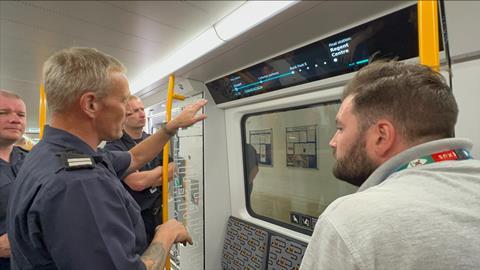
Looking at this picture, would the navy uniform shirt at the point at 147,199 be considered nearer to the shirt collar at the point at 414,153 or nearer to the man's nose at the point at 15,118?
the man's nose at the point at 15,118

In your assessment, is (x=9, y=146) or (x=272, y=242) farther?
(x=272, y=242)

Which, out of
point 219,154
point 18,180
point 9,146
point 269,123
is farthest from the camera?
point 219,154

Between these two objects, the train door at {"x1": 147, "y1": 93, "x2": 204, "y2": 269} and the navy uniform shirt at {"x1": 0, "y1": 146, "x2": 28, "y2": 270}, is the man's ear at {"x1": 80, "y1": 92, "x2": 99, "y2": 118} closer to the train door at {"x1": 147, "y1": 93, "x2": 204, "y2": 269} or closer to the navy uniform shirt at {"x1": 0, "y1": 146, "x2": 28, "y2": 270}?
the navy uniform shirt at {"x1": 0, "y1": 146, "x2": 28, "y2": 270}

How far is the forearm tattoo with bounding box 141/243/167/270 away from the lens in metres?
1.08

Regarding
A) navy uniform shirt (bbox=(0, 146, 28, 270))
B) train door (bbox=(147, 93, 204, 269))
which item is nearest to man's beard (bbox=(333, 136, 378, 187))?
train door (bbox=(147, 93, 204, 269))

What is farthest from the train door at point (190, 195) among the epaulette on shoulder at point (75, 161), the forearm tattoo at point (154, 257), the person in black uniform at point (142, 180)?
the epaulette on shoulder at point (75, 161)

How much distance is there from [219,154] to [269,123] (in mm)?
622

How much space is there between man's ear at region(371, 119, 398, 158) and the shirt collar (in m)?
0.05

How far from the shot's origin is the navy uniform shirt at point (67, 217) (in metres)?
0.82

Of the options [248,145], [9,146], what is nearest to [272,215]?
[248,145]

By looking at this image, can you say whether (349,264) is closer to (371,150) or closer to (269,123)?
(371,150)

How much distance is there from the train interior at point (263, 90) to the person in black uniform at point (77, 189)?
854 millimetres

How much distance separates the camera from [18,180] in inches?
39.1

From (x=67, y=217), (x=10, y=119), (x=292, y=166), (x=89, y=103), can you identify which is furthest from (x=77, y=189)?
(x=292, y=166)
